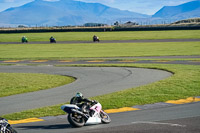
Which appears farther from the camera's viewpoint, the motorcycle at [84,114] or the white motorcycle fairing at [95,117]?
the white motorcycle fairing at [95,117]

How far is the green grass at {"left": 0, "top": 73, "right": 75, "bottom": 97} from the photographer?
28.4m

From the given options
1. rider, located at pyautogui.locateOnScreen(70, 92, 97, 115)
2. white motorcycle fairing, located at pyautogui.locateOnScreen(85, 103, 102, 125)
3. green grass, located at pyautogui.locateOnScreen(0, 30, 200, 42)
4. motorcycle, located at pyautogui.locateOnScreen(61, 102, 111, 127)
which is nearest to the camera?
motorcycle, located at pyautogui.locateOnScreen(61, 102, 111, 127)

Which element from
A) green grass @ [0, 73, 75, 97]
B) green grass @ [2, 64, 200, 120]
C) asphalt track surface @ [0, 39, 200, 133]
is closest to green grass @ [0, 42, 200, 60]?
green grass @ [0, 73, 75, 97]

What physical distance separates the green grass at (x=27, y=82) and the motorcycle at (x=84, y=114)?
36.9 feet

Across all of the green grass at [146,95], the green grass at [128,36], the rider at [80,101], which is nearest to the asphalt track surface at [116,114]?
the rider at [80,101]

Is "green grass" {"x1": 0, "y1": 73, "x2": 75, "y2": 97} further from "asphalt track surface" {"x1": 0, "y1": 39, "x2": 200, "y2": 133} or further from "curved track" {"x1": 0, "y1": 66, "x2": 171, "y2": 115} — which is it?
"asphalt track surface" {"x1": 0, "y1": 39, "x2": 200, "y2": 133}

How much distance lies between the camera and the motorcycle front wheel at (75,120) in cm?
1595

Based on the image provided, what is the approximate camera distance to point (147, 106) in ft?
68.9

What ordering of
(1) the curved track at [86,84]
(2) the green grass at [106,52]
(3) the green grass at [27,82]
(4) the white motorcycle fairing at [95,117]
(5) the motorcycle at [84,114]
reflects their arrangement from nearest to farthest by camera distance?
(5) the motorcycle at [84,114] < (4) the white motorcycle fairing at [95,117] < (1) the curved track at [86,84] < (3) the green grass at [27,82] < (2) the green grass at [106,52]

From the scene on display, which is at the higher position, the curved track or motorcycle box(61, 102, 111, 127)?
motorcycle box(61, 102, 111, 127)

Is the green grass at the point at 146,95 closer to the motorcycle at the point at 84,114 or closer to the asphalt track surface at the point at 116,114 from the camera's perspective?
the asphalt track surface at the point at 116,114

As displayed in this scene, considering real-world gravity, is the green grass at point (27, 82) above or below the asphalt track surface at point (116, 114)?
below

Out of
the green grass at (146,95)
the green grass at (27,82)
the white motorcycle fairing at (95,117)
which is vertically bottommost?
the green grass at (27,82)

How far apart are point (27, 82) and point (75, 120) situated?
16.6 m
